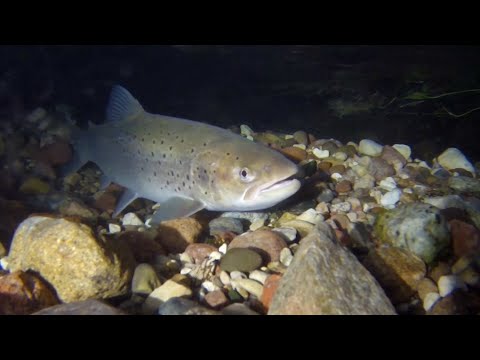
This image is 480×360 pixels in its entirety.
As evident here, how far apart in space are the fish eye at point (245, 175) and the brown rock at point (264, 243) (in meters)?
0.78

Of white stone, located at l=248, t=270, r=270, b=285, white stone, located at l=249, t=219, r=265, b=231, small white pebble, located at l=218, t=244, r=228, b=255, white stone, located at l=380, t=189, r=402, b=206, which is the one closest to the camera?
white stone, located at l=248, t=270, r=270, b=285

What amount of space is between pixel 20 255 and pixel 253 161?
2875 mm

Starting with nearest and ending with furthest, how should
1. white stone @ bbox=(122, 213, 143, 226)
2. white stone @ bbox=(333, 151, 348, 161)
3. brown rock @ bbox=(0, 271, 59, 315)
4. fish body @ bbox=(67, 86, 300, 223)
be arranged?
brown rock @ bbox=(0, 271, 59, 315), fish body @ bbox=(67, 86, 300, 223), white stone @ bbox=(122, 213, 143, 226), white stone @ bbox=(333, 151, 348, 161)

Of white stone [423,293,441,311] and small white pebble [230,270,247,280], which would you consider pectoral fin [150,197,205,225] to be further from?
white stone [423,293,441,311]

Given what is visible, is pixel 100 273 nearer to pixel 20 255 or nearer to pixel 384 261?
pixel 20 255

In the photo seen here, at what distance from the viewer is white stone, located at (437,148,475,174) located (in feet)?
22.1

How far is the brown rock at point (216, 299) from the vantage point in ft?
9.43

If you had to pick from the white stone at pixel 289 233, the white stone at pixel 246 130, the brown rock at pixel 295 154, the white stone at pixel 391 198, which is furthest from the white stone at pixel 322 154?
the white stone at pixel 289 233

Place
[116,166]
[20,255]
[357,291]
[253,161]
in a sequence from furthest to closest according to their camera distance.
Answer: [116,166] < [253,161] < [20,255] < [357,291]

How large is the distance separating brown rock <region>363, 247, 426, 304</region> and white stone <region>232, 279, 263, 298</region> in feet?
4.01

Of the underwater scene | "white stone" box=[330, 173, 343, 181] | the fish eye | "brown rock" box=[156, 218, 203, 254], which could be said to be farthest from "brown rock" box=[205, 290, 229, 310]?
"white stone" box=[330, 173, 343, 181]
